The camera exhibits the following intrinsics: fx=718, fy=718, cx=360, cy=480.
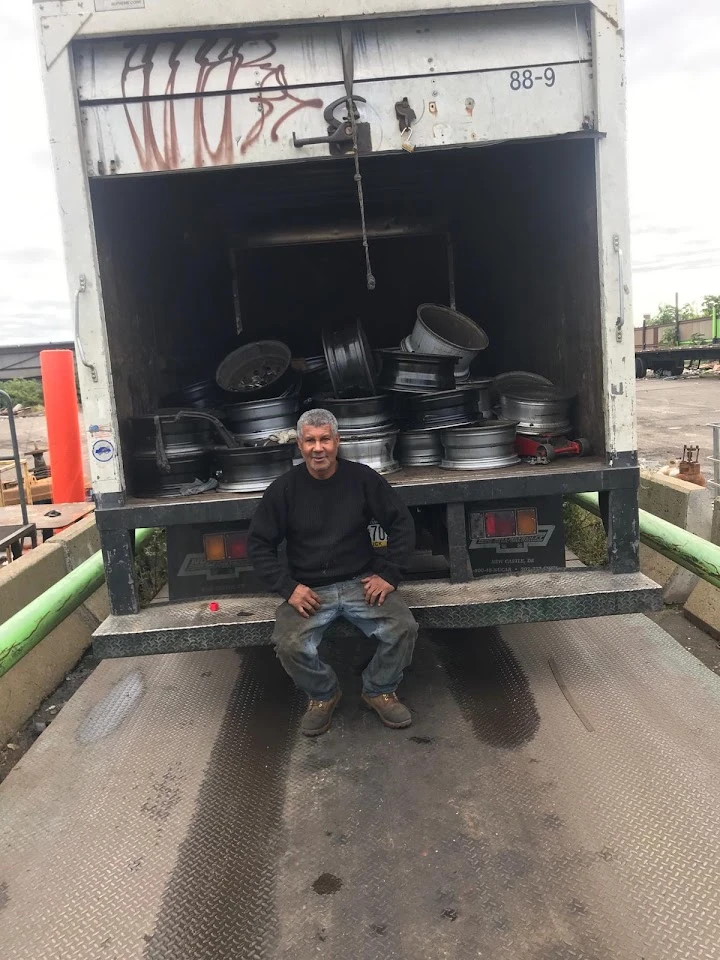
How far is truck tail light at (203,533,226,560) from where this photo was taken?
11.1 ft

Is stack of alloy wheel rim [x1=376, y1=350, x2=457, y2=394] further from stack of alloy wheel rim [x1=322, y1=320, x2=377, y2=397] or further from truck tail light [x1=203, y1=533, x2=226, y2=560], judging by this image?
truck tail light [x1=203, y1=533, x2=226, y2=560]

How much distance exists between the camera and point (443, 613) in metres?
3.21

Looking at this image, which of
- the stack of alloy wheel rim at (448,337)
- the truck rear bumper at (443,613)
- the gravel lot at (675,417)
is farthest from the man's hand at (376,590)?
the gravel lot at (675,417)

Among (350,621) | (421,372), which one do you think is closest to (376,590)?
(350,621)

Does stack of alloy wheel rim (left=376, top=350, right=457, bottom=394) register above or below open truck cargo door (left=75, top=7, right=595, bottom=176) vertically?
below

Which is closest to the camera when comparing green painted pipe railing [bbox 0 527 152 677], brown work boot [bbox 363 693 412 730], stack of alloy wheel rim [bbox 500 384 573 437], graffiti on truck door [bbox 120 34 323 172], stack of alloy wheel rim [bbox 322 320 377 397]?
green painted pipe railing [bbox 0 527 152 677]

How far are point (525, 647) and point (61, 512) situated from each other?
188 inches

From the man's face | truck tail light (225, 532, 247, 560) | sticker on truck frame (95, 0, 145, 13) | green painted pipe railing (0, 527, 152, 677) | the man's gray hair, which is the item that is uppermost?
sticker on truck frame (95, 0, 145, 13)

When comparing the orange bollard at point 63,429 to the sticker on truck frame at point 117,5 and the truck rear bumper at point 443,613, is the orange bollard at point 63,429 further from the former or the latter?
the sticker on truck frame at point 117,5

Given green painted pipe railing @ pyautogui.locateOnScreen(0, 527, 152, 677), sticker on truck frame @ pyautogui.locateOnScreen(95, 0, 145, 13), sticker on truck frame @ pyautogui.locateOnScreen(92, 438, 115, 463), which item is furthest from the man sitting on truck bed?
sticker on truck frame @ pyautogui.locateOnScreen(95, 0, 145, 13)

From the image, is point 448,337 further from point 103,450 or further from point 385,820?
point 385,820

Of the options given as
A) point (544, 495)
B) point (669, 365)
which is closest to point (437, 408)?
point (544, 495)

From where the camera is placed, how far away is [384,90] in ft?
9.46

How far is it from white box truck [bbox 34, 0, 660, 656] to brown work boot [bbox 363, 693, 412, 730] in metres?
0.49
